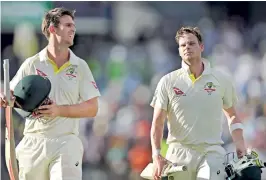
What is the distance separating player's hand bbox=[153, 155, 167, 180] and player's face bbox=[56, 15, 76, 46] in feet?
4.02

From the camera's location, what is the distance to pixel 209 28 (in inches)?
584

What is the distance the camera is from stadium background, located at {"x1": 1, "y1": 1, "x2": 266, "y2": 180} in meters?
13.2

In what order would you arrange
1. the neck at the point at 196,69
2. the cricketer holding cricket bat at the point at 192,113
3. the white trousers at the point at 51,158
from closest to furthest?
the white trousers at the point at 51,158 → the cricketer holding cricket bat at the point at 192,113 → the neck at the point at 196,69

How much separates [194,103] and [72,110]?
1.10 m

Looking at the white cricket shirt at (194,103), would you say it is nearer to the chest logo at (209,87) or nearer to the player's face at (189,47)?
the chest logo at (209,87)

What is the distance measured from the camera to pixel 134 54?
14648mm

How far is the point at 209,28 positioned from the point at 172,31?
2.13ft

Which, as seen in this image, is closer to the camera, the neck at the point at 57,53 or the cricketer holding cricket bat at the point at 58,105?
the cricketer holding cricket bat at the point at 58,105

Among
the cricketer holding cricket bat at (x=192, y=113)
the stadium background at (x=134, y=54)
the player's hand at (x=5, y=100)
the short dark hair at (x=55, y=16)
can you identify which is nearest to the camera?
the player's hand at (x=5, y=100)

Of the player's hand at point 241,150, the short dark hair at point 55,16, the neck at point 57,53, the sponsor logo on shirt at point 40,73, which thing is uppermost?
the short dark hair at point 55,16

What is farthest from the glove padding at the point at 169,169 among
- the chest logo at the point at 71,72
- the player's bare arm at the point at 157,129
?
the chest logo at the point at 71,72

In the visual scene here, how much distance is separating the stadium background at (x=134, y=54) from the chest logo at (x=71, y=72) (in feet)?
18.6

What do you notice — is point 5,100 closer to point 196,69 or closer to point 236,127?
point 196,69

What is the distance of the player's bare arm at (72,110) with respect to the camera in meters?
6.89
